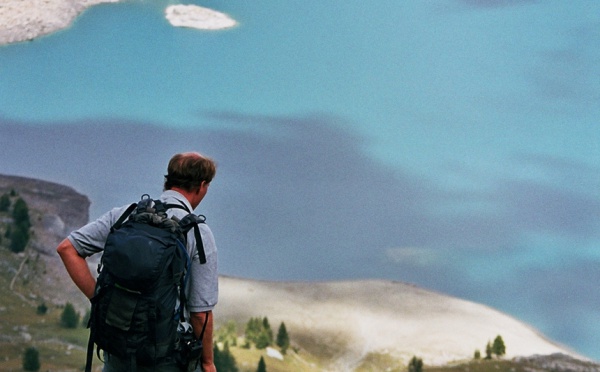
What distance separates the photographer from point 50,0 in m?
21.5

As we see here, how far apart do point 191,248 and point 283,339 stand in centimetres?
1318

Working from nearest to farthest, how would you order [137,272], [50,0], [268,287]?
1. [137,272]
2. [268,287]
3. [50,0]

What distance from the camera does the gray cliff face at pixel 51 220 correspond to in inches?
674

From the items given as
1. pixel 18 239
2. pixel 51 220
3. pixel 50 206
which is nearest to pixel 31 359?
pixel 18 239

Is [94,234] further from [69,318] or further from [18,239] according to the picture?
[18,239]

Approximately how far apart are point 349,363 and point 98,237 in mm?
13294

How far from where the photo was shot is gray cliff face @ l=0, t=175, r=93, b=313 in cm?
1712

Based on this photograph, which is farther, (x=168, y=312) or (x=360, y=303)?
(x=360, y=303)

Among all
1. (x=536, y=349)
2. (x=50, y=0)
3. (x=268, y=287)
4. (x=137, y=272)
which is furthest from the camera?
(x=50, y=0)

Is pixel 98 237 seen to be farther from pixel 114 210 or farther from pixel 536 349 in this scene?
pixel 536 349

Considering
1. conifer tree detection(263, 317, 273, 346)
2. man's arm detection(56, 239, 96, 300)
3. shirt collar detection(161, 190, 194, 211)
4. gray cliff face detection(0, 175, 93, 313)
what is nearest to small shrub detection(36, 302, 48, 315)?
gray cliff face detection(0, 175, 93, 313)

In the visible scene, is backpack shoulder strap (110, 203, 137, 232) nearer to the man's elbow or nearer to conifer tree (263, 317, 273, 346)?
the man's elbow

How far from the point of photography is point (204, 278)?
12.7ft

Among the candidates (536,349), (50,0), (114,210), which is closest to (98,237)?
(114,210)
